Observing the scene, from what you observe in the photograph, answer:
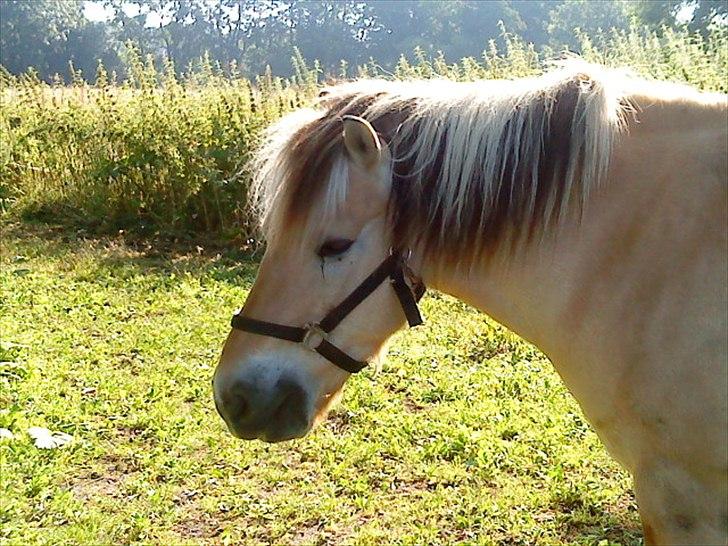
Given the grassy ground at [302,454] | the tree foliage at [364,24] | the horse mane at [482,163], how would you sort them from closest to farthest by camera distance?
the horse mane at [482,163], the grassy ground at [302,454], the tree foliage at [364,24]

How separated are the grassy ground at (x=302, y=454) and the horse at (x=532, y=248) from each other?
1.24 metres

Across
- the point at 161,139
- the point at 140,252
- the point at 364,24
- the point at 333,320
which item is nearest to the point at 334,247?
the point at 333,320

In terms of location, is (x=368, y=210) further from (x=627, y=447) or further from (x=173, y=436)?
(x=173, y=436)

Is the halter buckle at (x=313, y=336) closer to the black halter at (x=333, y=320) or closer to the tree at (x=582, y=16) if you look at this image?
the black halter at (x=333, y=320)

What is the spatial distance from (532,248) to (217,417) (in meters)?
2.53

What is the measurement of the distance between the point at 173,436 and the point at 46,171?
627cm

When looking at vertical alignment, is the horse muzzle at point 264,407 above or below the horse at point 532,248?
below

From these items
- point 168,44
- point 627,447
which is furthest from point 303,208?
point 168,44

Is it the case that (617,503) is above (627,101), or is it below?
below

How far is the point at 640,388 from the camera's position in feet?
4.78

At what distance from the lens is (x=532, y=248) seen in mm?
1617

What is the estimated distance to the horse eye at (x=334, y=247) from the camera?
159 centimetres

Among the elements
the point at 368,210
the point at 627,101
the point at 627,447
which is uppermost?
the point at 627,101

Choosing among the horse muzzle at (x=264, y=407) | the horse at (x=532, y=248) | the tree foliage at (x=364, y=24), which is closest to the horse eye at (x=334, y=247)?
the horse at (x=532, y=248)
